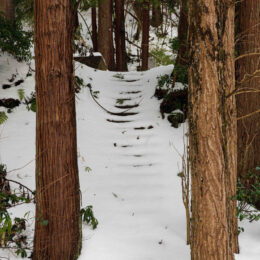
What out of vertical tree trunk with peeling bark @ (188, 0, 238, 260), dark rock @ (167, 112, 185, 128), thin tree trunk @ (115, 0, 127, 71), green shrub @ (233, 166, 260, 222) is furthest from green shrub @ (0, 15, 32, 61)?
thin tree trunk @ (115, 0, 127, 71)

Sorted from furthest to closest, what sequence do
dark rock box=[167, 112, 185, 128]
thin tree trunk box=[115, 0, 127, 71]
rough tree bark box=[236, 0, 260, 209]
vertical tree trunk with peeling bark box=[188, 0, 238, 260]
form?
thin tree trunk box=[115, 0, 127, 71] < dark rock box=[167, 112, 185, 128] < rough tree bark box=[236, 0, 260, 209] < vertical tree trunk with peeling bark box=[188, 0, 238, 260]

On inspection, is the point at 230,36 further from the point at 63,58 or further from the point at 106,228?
the point at 106,228

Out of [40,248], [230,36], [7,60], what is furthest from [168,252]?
[7,60]

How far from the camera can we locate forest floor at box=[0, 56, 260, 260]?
410 cm

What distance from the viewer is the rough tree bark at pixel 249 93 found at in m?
4.68

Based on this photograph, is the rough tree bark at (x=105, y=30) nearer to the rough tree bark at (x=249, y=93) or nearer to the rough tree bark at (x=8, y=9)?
the rough tree bark at (x=8, y=9)

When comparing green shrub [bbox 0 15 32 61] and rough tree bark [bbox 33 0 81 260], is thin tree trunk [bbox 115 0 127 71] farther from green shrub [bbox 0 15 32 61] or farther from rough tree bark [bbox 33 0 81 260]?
rough tree bark [bbox 33 0 81 260]

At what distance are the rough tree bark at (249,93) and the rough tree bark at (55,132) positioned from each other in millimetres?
2691

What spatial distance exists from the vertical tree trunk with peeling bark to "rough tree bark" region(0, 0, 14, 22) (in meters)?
6.84

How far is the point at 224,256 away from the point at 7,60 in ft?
22.9

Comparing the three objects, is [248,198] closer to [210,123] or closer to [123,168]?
[210,123]

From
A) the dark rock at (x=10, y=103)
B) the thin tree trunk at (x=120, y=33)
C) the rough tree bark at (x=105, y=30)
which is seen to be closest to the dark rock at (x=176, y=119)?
the dark rock at (x=10, y=103)

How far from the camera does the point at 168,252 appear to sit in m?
3.97

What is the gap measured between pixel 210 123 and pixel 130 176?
3.13 meters
